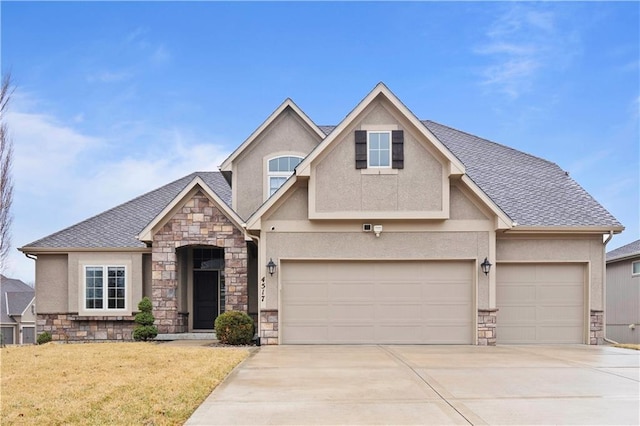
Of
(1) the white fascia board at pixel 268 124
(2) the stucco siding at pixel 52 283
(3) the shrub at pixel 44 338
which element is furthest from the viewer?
(2) the stucco siding at pixel 52 283

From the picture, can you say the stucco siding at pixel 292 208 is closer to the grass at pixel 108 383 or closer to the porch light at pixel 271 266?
the porch light at pixel 271 266

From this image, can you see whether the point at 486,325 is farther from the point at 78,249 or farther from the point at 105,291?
the point at 78,249

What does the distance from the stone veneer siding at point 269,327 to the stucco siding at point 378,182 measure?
9.56 ft

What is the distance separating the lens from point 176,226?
15703 millimetres

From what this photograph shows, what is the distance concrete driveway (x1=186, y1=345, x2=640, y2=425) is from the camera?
243 inches

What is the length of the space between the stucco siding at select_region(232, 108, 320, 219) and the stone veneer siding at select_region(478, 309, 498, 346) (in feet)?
23.3

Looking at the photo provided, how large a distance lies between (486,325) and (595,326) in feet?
10.8

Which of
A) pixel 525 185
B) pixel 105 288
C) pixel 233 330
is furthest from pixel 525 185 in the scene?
pixel 105 288

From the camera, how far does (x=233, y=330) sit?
44.7ft

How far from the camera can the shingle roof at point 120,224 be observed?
55.8ft

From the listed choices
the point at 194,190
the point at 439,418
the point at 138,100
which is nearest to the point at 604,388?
the point at 439,418

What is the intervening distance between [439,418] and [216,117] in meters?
18.4

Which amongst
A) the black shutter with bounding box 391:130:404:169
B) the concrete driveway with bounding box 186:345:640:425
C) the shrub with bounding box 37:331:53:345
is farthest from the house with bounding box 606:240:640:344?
the shrub with bounding box 37:331:53:345

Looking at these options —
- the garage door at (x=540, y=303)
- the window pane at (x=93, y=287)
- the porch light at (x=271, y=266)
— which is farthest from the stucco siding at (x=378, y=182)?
the window pane at (x=93, y=287)
